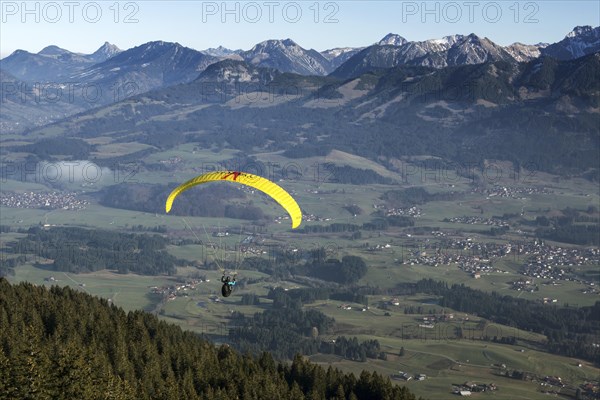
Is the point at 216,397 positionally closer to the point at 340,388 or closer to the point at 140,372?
the point at 140,372

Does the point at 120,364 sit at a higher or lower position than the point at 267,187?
lower

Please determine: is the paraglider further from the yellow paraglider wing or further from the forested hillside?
the forested hillside

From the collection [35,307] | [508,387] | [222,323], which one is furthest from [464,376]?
[35,307]

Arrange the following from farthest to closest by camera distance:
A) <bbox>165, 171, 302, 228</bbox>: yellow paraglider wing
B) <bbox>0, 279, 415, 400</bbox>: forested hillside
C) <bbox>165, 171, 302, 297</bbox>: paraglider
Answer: <bbox>165, 171, 302, 228</bbox>: yellow paraglider wing
<bbox>165, 171, 302, 297</bbox>: paraglider
<bbox>0, 279, 415, 400</bbox>: forested hillside

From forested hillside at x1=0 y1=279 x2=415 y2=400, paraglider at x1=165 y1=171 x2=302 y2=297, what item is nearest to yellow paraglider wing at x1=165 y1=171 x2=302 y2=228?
paraglider at x1=165 y1=171 x2=302 y2=297

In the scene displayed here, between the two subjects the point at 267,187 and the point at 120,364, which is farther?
the point at 120,364

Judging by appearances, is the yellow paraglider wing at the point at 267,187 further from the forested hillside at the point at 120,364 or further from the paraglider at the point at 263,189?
the forested hillside at the point at 120,364

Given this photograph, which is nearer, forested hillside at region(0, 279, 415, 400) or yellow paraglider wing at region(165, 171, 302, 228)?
forested hillside at region(0, 279, 415, 400)

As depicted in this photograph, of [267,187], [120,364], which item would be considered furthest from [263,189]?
[120,364]

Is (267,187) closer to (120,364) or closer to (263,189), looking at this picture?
(263,189)

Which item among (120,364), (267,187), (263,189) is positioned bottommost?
A: (120,364)
